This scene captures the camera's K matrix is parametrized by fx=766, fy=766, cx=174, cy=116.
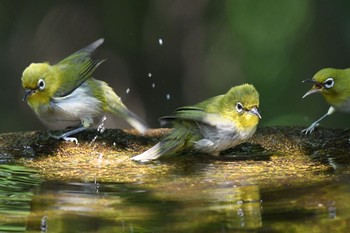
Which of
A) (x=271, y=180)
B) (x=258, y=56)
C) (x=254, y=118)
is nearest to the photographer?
(x=271, y=180)

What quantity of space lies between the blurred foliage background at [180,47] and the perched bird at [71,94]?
374cm

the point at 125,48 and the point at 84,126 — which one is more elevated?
the point at 125,48

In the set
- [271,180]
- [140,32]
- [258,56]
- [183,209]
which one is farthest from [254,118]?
[140,32]

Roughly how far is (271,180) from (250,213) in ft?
3.18

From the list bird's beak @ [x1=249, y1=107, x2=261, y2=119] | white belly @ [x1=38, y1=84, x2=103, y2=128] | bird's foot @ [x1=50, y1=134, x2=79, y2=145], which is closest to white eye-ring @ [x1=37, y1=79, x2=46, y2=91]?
white belly @ [x1=38, y1=84, x2=103, y2=128]

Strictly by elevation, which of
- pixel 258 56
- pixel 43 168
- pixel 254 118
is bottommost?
pixel 43 168

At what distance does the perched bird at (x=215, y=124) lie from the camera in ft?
18.8

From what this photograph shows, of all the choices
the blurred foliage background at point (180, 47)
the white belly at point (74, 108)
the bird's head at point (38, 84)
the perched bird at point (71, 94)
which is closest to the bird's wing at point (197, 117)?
the perched bird at point (71, 94)

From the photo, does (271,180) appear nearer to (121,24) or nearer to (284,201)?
(284,201)

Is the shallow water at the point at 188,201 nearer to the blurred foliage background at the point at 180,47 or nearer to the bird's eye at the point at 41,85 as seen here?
the bird's eye at the point at 41,85

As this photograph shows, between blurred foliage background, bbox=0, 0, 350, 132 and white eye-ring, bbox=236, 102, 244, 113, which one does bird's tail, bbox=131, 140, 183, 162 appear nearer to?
white eye-ring, bbox=236, 102, 244, 113

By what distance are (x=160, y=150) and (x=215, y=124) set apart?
48 centimetres

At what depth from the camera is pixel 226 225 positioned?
10.8 ft

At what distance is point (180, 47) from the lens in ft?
38.2
